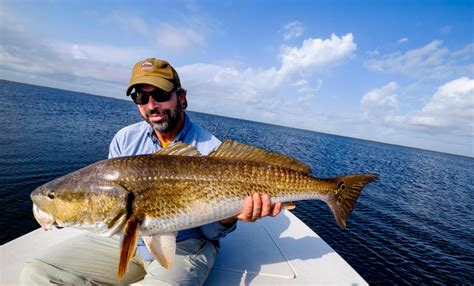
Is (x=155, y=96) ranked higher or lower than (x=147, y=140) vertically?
higher

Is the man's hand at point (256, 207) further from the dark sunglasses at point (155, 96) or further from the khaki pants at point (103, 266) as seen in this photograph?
the dark sunglasses at point (155, 96)

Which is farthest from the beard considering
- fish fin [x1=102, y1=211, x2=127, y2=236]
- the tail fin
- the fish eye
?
the tail fin

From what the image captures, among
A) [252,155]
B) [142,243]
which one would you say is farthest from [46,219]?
[252,155]

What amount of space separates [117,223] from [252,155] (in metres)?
1.89

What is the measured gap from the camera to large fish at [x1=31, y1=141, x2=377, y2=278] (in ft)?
9.98

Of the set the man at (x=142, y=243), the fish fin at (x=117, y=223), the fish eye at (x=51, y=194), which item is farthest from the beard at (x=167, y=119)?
the fish eye at (x=51, y=194)

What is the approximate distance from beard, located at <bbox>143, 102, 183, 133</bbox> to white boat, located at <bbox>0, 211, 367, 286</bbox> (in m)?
2.23

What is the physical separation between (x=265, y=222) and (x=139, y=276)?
3.32 metres

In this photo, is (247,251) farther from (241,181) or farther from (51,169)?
(51,169)

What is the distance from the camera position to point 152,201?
3156 mm

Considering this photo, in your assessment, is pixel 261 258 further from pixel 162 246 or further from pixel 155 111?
pixel 155 111

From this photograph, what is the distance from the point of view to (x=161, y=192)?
3.19 metres

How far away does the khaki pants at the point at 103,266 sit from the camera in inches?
125

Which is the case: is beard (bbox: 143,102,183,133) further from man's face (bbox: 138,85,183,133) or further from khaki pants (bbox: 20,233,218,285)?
khaki pants (bbox: 20,233,218,285)
